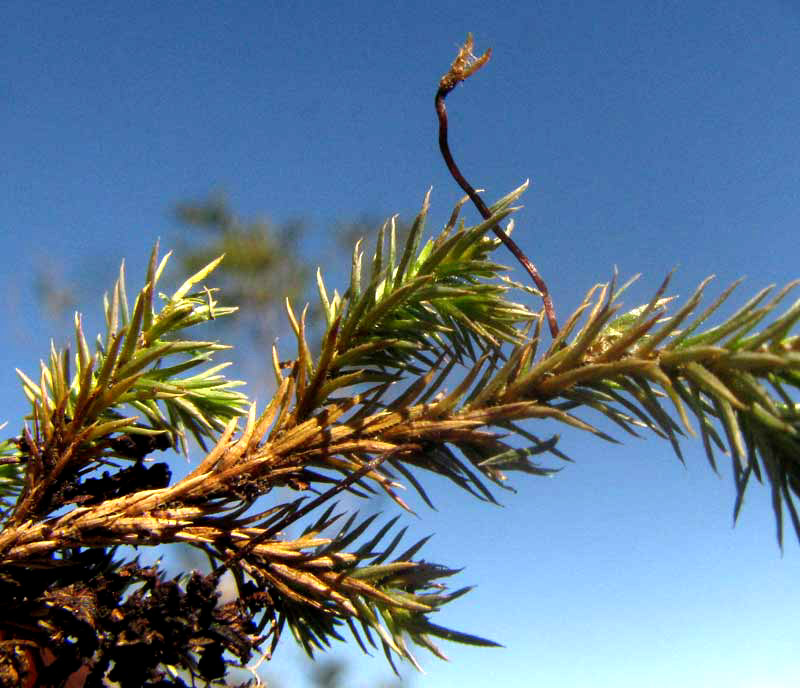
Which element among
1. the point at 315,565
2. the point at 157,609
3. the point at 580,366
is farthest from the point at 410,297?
the point at 157,609

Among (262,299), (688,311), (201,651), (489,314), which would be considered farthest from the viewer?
(262,299)

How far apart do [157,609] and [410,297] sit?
0.48 m

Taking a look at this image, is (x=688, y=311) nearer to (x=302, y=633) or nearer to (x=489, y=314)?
(x=489, y=314)

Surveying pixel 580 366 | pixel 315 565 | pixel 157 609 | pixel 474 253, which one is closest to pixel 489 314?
pixel 474 253

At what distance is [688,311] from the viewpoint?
780 mm

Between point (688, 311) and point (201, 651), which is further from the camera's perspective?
point (201, 651)

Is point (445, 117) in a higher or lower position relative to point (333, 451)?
higher

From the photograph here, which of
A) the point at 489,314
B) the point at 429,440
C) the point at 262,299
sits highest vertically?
the point at 262,299

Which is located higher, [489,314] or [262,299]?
[262,299]

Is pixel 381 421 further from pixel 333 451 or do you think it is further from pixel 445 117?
pixel 445 117

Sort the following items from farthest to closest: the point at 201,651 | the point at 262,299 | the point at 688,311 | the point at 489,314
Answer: the point at 262,299 → the point at 489,314 → the point at 201,651 → the point at 688,311

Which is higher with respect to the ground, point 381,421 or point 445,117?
point 445,117

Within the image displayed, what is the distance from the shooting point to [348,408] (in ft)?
2.97

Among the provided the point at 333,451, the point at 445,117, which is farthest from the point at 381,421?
the point at 445,117
